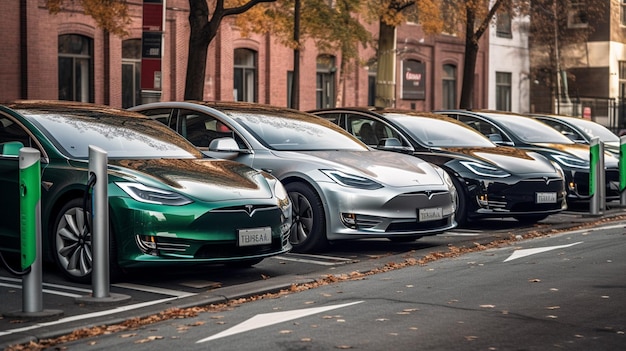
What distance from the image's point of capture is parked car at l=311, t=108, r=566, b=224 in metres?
14.7

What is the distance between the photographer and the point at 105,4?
75.4ft

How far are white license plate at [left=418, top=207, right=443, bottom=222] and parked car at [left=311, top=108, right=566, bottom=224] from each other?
7.27ft

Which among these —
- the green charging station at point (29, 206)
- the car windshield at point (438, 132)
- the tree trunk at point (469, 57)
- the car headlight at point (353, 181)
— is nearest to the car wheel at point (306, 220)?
the car headlight at point (353, 181)

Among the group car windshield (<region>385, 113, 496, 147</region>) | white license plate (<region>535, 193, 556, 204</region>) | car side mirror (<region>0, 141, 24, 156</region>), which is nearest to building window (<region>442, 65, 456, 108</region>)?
car windshield (<region>385, 113, 496, 147</region>)

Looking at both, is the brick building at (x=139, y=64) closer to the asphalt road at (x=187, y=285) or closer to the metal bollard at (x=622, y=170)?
the metal bollard at (x=622, y=170)

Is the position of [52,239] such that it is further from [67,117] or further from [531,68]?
[531,68]

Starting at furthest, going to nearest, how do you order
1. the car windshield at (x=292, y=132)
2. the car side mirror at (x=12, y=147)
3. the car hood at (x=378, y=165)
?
the car windshield at (x=292, y=132) < the car hood at (x=378, y=165) < the car side mirror at (x=12, y=147)

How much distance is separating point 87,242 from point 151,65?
10741mm

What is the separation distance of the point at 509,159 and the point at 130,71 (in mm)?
18188

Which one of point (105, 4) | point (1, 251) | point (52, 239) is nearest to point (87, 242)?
point (52, 239)

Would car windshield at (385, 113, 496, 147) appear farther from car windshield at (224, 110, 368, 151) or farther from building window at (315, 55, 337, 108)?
building window at (315, 55, 337, 108)

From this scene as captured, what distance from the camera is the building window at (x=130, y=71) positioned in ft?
103

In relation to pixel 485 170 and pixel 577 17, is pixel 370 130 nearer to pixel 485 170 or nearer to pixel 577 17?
pixel 485 170

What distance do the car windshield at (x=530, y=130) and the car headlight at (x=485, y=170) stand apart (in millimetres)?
3869
